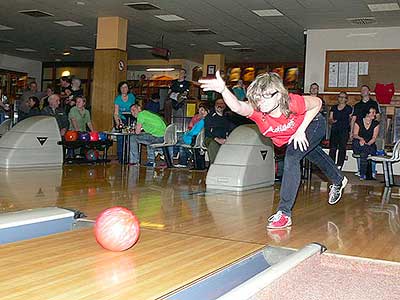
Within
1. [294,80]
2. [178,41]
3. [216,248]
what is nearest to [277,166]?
[216,248]

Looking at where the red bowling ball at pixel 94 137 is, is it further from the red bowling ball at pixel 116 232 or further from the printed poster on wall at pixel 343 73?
the red bowling ball at pixel 116 232

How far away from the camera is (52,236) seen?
2.61 m

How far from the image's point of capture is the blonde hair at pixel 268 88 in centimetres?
282

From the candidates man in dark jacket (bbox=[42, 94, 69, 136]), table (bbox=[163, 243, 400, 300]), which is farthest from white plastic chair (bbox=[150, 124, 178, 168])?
table (bbox=[163, 243, 400, 300])

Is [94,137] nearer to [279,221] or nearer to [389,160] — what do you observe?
[389,160]

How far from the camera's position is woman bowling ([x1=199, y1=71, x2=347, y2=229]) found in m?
2.81

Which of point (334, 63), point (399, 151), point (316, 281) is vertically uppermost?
point (334, 63)

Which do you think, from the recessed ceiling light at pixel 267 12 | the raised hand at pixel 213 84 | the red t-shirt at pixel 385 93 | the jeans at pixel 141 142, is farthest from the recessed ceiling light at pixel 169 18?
Result: the raised hand at pixel 213 84

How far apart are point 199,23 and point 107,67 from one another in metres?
1.81

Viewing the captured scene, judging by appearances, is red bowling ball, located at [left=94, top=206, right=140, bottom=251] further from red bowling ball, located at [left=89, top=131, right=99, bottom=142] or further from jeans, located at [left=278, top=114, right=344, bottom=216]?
red bowling ball, located at [left=89, top=131, right=99, bottom=142]

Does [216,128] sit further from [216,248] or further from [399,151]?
[216,248]

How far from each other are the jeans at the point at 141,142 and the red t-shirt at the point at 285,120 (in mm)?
4488

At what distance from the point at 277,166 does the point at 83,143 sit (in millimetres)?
2523

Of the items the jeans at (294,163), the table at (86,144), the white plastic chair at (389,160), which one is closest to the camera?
the jeans at (294,163)
